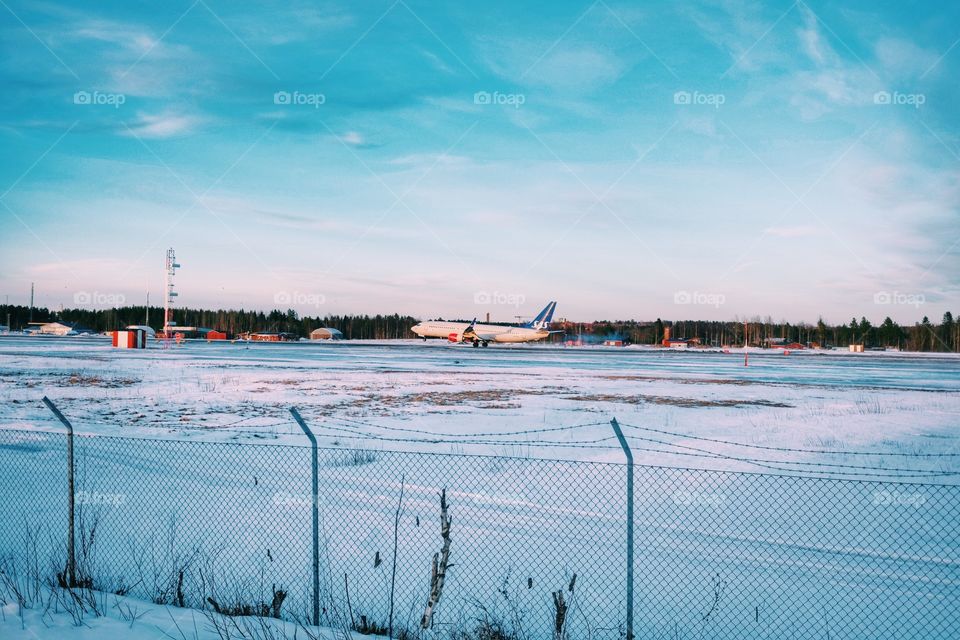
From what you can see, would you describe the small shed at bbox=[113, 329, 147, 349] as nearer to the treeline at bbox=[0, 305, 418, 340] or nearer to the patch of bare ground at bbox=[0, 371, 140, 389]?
the patch of bare ground at bbox=[0, 371, 140, 389]

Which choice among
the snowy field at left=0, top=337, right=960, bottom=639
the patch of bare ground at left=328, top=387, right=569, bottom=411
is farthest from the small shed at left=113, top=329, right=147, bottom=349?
the patch of bare ground at left=328, top=387, right=569, bottom=411

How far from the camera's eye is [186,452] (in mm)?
13602

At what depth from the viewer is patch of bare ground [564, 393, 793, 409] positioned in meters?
23.0

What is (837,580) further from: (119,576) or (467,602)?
(119,576)

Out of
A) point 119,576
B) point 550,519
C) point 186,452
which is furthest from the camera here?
point 186,452

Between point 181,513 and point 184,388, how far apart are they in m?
18.0

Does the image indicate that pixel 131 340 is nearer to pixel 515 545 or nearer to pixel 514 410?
pixel 514 410

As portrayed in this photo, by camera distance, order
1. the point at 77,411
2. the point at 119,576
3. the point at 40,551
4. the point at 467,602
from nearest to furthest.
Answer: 1. the point at 467,602
2. the point at 119,576
3. the point at 40,551
4. the point at 77,411

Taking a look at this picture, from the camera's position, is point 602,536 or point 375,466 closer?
point 602,536

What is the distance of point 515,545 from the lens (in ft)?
27.5

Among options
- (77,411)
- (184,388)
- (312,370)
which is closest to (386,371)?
(312,370)

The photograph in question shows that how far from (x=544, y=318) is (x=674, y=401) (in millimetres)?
67086

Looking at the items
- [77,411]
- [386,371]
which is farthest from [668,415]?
[386,371]

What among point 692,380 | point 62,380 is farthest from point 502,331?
point 62,380
